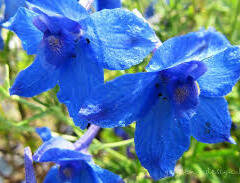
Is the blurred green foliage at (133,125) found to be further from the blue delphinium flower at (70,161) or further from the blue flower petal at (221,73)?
the blue flower petal at (221,73)

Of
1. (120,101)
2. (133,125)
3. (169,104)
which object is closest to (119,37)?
(120,101)

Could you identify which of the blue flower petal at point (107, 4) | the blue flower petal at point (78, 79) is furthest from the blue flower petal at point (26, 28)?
the blue flower petal at point (107, 4)

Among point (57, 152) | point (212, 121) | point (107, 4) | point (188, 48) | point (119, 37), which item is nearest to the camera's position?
point (188, 48)

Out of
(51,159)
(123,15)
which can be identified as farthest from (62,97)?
(123,15)

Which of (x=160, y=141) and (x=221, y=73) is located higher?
(x=221, y=73)

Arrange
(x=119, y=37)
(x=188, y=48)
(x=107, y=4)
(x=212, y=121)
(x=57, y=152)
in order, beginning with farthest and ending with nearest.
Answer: (x=107, y=4) < (x=57, y=152) < (x=212, y=121) < (x=119, y=37) < (x=188, y=48)

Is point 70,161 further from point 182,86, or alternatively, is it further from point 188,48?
point 188,48

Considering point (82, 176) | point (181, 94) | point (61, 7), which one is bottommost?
point (82, 176)
